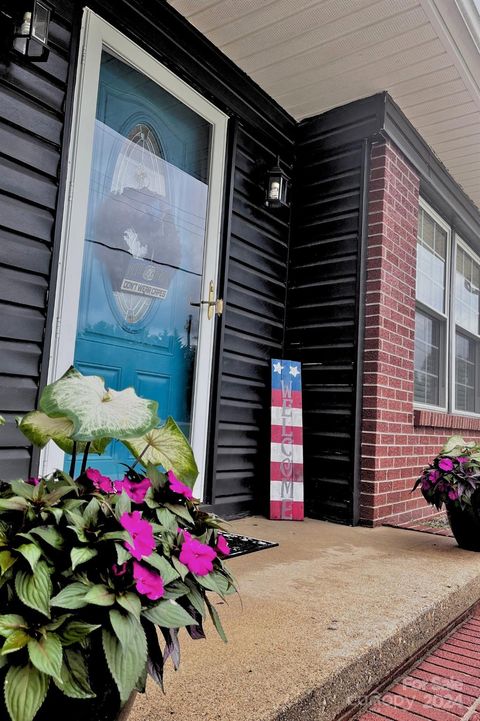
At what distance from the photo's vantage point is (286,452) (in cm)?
317

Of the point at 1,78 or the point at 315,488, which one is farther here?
the point at 315,488

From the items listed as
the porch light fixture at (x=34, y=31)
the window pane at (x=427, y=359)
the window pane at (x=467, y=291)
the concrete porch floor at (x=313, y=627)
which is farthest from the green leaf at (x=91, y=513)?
the window pane at (x=467, y=291)

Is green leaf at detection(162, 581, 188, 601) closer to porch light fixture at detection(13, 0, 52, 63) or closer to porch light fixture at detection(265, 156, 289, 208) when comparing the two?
porch light fixture at detection(13, 0, 52, 63)

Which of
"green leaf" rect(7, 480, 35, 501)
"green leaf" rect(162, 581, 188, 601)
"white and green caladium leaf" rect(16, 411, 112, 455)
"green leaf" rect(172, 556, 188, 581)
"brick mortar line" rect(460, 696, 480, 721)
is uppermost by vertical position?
"white and green caladium leaf" rect(16, 411, 112, 455)

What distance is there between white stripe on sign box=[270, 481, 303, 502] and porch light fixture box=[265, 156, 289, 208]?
1.62 metres

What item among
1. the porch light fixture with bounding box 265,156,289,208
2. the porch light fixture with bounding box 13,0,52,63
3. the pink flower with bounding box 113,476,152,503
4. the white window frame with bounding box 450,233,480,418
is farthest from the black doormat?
the white window frame with bounding box 450,233,480,418

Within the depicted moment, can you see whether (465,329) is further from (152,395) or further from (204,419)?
(152,395)

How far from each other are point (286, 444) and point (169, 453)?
89.2 inches

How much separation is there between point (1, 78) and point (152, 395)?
1406 mm

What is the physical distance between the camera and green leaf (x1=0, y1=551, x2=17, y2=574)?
0.67 m

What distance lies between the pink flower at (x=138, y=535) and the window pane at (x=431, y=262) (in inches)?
140

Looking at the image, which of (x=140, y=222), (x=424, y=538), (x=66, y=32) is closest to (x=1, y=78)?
(x=66, y=32)

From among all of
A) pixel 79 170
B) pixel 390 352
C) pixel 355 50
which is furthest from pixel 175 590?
pixel 355 50

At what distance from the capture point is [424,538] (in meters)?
2.82
